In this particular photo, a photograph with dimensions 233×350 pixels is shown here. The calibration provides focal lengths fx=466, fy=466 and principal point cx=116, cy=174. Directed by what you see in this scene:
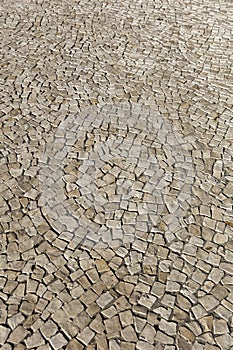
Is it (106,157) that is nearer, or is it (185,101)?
(106,157)

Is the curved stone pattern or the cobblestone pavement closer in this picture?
the cobblestone pavement

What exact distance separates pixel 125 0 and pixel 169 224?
19.4ft

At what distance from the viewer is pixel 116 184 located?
5.50 m

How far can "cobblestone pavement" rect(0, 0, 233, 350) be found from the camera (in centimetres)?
427

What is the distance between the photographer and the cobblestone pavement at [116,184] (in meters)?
4.27

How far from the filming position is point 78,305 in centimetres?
434

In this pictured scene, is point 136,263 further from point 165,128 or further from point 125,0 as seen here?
point 125,0

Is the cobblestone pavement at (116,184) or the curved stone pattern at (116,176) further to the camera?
the curved stone pattern at (116,176)

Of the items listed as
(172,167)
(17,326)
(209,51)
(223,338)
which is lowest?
(17,326)

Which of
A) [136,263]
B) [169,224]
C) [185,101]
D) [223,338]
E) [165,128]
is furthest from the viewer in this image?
[185,101]

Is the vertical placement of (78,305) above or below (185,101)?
below

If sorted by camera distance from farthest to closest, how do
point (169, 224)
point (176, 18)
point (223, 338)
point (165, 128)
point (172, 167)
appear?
point (176, 18) → point (165, 128) → point (172, 167) → point (169, 224) → point (223, 338)

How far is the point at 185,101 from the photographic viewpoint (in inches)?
264

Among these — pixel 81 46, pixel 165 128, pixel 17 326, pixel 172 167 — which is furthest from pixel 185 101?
pixel 17 326
